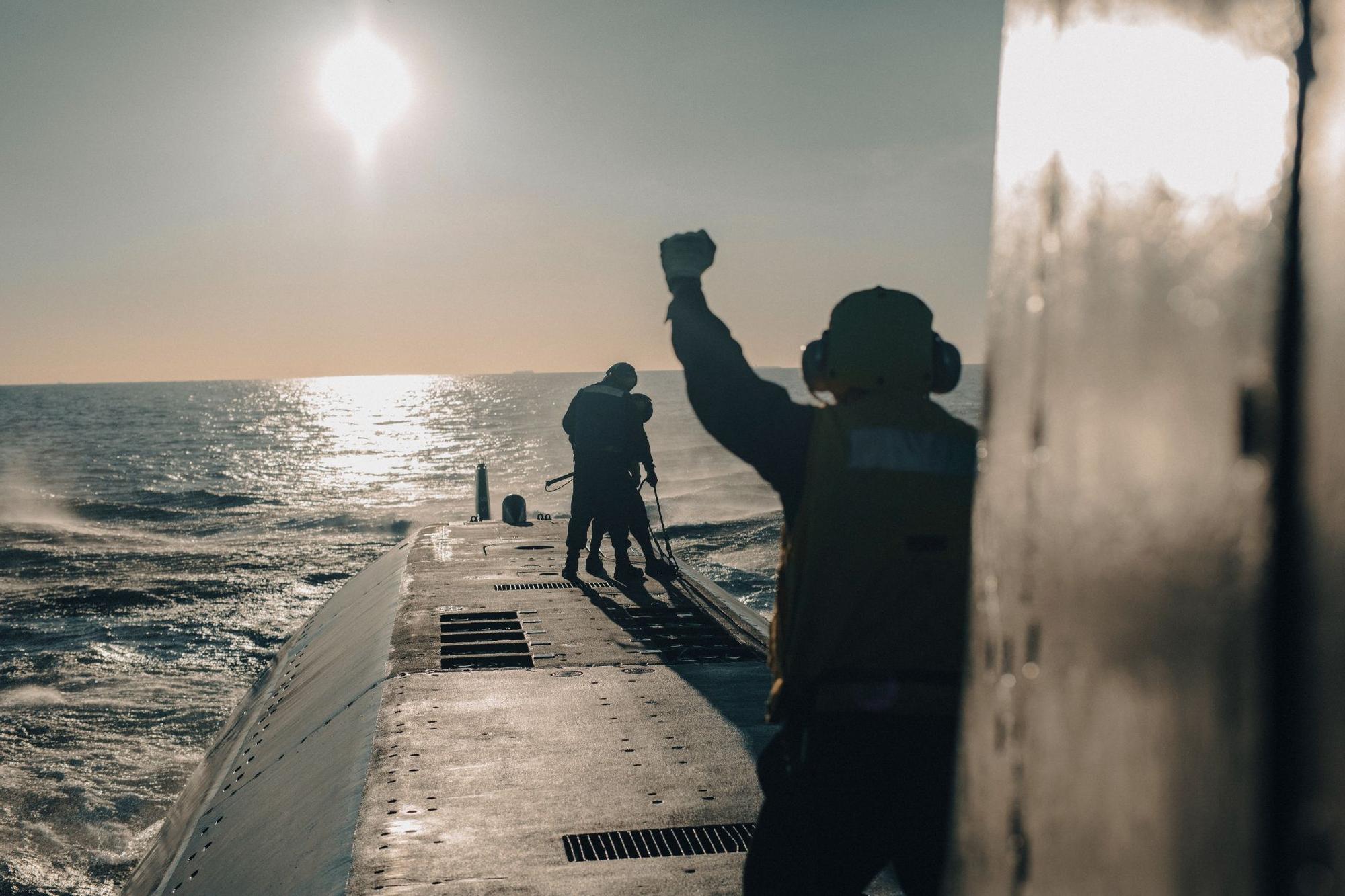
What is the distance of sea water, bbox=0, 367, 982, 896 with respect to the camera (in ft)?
34.7

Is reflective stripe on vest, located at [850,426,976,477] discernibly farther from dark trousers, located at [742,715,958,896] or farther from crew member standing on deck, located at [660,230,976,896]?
dark trousers, located at [742,715,958,896]

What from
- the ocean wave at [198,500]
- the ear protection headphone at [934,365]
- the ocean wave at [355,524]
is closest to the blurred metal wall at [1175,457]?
the ear protection headphone at [934,365]

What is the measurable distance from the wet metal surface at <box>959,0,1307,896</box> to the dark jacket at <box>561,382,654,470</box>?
389 inches

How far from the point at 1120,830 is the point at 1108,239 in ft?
1.74

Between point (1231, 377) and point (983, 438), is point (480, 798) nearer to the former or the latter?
point (983, 438)

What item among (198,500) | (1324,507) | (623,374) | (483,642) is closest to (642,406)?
(623,374)

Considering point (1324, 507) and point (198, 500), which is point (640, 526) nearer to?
point (1324, 507)

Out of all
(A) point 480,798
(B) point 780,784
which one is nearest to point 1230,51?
(B) point 780,784

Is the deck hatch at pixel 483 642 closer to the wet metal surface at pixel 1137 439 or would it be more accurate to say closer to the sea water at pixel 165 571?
the sea water at pixel 165 571

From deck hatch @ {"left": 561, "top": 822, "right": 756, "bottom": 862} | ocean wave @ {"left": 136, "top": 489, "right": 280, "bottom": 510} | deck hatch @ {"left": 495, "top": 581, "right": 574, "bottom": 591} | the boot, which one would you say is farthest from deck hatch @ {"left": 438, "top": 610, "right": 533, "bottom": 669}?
ocean wave @ {"left": 136, "top": 489, "right": 280, "bottom": 510}

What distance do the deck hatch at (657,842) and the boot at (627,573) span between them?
21.2 feet

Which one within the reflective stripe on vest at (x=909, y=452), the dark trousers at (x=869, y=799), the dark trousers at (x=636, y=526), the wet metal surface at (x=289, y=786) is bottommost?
the wet metal surface at (x=289, y=786)

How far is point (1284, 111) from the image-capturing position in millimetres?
779

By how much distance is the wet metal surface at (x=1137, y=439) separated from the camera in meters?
0.77
